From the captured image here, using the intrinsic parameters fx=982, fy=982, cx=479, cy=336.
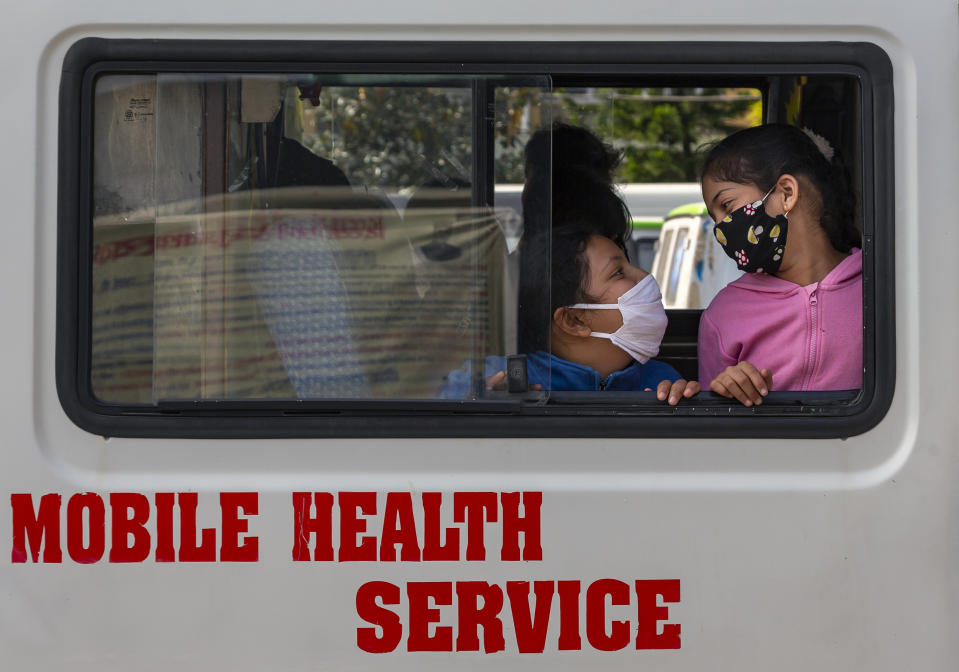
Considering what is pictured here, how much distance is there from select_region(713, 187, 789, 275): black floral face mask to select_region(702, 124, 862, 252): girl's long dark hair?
8cm

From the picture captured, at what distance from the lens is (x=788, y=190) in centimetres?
208

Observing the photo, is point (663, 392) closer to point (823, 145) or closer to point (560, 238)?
point (560, 238)

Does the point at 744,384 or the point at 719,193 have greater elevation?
the point at 719,193

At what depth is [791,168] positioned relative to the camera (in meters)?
2.10

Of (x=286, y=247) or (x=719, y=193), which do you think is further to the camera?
(x=719, y=193)

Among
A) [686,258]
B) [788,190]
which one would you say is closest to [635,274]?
[788,190]

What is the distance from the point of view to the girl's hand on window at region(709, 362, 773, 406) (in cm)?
183

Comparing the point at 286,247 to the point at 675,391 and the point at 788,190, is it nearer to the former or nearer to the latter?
the point at 675,391

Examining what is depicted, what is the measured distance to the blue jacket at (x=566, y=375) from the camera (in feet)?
5.93

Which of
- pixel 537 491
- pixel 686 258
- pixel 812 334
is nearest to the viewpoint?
pixel 537 491

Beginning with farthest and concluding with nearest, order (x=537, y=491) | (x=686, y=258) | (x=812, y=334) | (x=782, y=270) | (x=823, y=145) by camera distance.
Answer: (x=686, y=258) < (x=823, y=145) < (x=782, y=270) < (x=812, y=334) < (x=537, y=491)

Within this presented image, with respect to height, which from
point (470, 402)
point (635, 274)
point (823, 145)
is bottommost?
point (470, 402)

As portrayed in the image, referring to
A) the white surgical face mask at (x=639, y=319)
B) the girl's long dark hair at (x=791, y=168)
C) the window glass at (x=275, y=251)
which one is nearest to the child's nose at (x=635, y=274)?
the white surgical face mask at (x=639, y=319)

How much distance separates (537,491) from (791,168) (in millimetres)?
919
